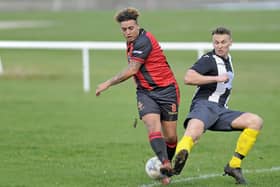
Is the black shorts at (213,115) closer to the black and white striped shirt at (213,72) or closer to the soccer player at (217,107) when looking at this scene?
the soccer player at (217,107)

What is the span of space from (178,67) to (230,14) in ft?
119

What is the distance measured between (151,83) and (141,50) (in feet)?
1.41

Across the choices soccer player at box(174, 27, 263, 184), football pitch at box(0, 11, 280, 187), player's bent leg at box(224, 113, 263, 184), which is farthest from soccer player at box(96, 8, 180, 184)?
player's bent leg at box(224, 113, 263, 184)

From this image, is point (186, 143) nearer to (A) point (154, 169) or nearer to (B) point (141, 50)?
(A) point (154, 169)

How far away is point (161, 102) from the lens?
9.80m

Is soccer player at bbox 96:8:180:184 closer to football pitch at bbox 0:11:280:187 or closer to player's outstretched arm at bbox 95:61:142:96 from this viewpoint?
player's outstretched arm at bbox 95:61:142:96

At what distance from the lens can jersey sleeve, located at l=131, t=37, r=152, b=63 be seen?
31.5 feet

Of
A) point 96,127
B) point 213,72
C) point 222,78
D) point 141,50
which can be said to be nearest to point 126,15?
point 141,50

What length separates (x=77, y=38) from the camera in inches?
1730

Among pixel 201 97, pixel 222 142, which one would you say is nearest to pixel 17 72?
pixel 222 142

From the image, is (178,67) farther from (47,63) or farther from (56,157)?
(56,157)

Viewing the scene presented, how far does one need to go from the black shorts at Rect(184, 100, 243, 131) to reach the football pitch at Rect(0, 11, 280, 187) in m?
0.74

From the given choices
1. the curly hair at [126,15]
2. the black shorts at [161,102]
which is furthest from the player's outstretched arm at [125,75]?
the curly hair at [126,15]

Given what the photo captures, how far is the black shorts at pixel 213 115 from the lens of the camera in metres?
9.30
